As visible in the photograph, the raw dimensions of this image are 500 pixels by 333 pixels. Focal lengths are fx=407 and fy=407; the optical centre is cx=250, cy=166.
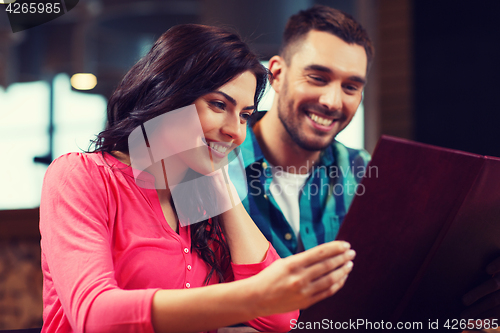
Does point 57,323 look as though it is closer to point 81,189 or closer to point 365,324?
point 81,189

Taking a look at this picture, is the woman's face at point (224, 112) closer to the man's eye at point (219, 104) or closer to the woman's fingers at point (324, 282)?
the man's eye at point (219, 104)

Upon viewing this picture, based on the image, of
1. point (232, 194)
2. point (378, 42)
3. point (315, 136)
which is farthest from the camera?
point (378, 42)

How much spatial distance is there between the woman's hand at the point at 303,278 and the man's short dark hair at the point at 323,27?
43.5 inches

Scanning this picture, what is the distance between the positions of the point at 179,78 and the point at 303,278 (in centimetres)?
51

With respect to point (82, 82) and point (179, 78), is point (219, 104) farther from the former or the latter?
point (82, 82)

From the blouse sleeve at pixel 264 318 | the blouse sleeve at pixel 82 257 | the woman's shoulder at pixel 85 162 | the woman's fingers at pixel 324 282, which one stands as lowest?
the blouse sleeve at pixel 264 318

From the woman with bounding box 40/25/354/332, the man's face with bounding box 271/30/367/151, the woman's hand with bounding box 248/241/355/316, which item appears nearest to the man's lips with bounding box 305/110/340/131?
the man's face with bounding box 271/30/367/151

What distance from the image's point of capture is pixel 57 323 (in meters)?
0.75

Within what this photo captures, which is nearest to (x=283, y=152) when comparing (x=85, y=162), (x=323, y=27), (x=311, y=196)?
(x=311, y=196)

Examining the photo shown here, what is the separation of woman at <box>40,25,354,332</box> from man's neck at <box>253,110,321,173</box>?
49 centimetres

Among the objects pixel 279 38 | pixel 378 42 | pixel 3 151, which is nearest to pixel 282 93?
pixel 279 38

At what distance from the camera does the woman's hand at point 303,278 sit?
0.48 m

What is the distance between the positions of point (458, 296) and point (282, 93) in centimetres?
92

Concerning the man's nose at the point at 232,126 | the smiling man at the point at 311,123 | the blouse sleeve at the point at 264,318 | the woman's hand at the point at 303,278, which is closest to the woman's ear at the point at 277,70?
the smiling man at the point at 311,123
